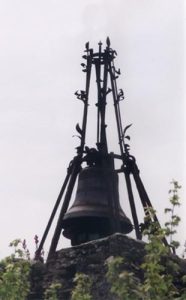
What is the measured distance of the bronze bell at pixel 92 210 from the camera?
9.56m

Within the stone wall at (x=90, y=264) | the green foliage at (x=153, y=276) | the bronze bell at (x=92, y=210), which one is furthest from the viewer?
the bronze bell at (x=92, y=210)

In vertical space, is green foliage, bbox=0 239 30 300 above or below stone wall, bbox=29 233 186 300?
below

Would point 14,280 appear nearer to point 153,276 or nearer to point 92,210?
point 153,276

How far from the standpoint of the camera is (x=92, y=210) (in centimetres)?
955

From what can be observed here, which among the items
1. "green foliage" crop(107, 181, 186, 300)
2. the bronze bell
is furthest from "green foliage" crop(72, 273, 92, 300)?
the bronze bell

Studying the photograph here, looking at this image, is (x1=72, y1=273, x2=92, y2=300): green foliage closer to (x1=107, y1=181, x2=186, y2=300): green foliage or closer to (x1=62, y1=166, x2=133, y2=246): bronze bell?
(x1=107, y1=181, x2=186, y2=300): green foliage

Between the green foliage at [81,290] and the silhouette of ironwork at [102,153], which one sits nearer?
the green foliage at [81,290]

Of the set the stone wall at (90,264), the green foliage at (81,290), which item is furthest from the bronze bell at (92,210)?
the green foliage at (81,290)

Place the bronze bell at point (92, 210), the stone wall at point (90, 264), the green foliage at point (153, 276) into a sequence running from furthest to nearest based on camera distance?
the bronze bell at point (92, 210) < the stone wall at point (90, 264) < the green foliage at point (153, 276)

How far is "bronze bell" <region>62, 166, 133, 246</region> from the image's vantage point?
9.56m

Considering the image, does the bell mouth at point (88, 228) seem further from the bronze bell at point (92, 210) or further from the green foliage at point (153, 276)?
the green foliage at point (153, 276)

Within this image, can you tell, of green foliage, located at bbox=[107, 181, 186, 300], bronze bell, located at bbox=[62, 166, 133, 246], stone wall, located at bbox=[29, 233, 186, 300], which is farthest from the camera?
bronze bell, located at bbox=[62, 166, 133, 246]

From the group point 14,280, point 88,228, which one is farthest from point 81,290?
point 88,228

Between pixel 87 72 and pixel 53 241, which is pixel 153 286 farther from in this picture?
pixel 87 72
